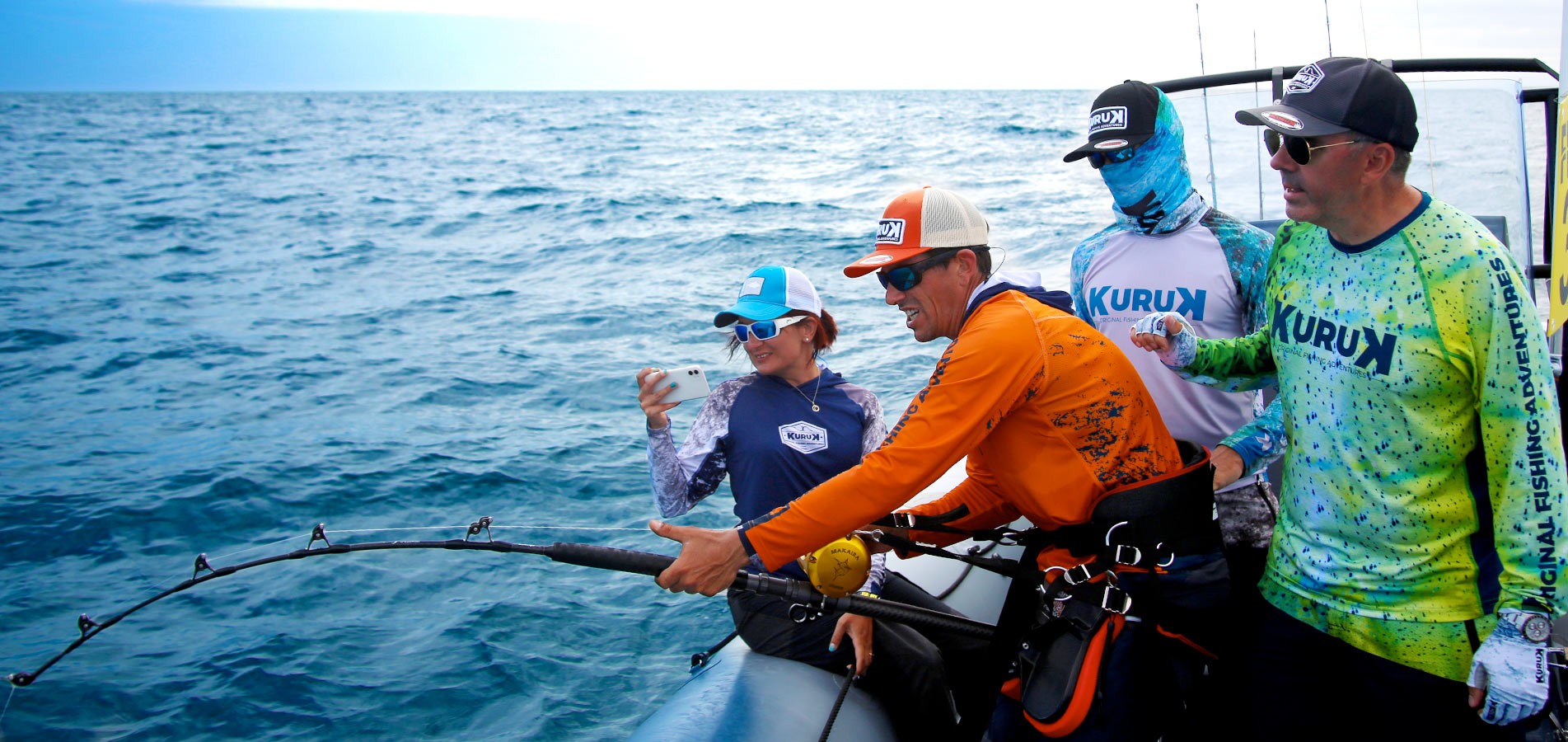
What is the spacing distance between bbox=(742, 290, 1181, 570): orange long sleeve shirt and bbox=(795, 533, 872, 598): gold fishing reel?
13.4 inches

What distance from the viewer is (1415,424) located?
1832 millimetres

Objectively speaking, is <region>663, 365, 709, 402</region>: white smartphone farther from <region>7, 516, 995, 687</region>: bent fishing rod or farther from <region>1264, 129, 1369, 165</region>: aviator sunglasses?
<region>1264, 129, 1369, 165</region>: aviator sunglasses

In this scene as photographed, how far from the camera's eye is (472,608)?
19.5 feet

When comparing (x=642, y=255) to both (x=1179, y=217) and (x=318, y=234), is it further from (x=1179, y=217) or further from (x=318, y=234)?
(x=1179, y=217)

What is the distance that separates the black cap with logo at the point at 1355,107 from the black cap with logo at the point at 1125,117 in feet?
2.32

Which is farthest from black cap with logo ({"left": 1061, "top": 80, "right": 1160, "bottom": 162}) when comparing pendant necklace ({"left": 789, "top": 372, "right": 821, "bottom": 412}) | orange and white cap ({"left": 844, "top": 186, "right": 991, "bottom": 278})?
pendant necklace ({"left": 789, "top": 372, "right": 821, "bottom": 412})

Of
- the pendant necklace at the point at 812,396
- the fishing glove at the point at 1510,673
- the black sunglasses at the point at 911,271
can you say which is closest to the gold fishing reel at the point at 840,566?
the black sunglasses at the point at 911,271

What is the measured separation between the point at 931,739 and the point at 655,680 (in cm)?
A: 260

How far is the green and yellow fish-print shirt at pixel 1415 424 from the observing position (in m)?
1.71

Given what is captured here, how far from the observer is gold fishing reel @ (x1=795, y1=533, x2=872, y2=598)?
8.25ft

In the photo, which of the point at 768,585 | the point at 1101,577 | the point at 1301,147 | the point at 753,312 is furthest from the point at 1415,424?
the point at 753,312

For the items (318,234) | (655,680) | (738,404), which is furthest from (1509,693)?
(318,234)

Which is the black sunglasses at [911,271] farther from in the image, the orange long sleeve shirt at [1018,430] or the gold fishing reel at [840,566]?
the gold fishing reel at [840,566]

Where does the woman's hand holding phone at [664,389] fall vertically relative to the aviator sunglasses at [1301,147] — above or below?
below
